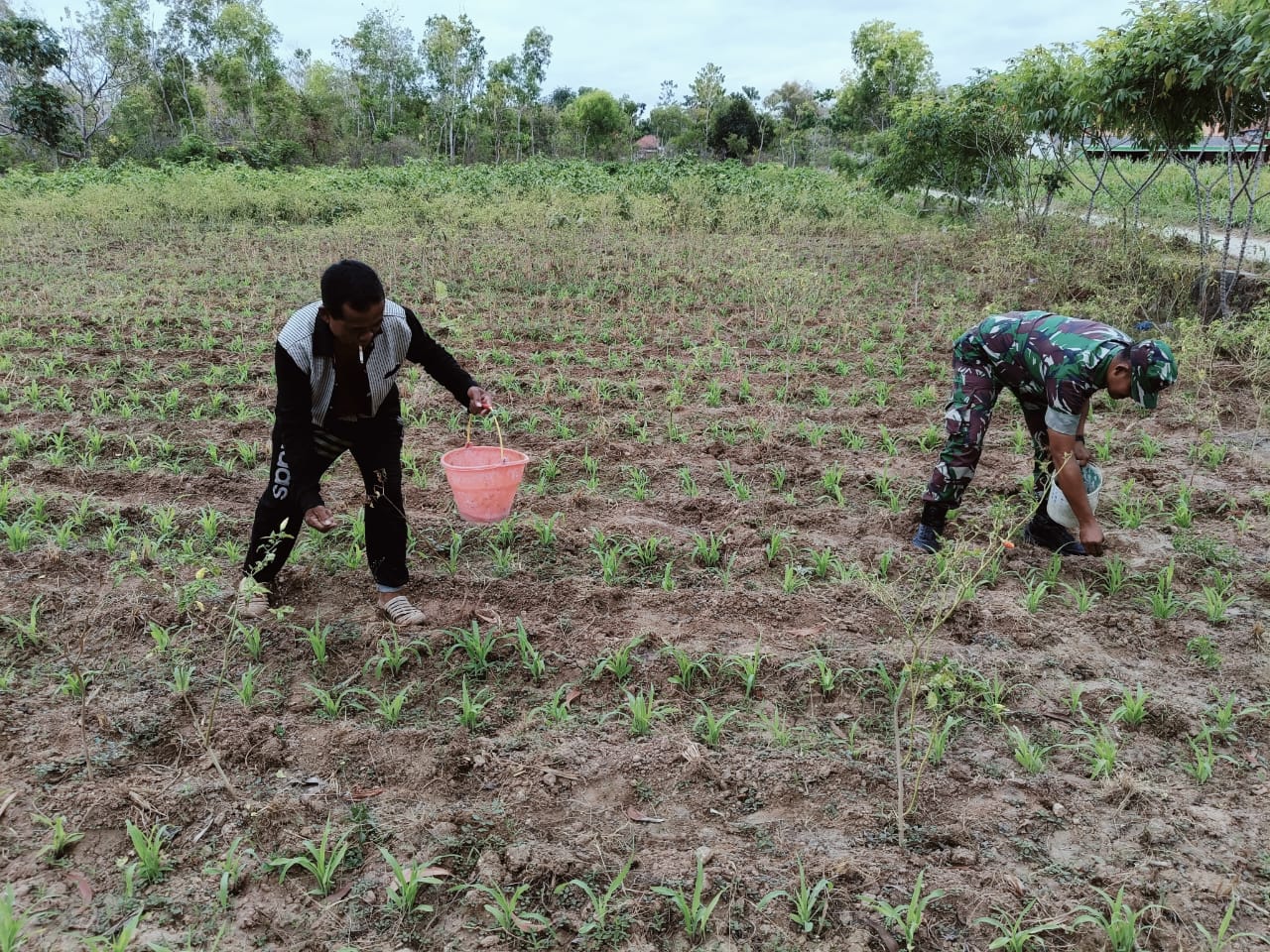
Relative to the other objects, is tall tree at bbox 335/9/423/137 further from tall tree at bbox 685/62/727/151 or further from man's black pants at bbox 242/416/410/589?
man's black pants at bbox 242/416/410/589

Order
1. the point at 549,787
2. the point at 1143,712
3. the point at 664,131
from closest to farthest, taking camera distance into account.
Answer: the point at 549,787 → the point at 1143,712 → the point at 664,131

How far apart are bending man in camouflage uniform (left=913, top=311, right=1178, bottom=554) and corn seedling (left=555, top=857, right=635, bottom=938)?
2208 millimetres

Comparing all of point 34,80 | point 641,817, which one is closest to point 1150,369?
point 641,817

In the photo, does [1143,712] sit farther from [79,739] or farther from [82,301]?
[82,301]

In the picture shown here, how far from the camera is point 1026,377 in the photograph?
3498 millimetres

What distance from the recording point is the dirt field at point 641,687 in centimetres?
198

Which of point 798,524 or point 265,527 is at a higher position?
point 265,527

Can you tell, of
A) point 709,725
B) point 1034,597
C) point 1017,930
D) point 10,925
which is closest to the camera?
point 10,925

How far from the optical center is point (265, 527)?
117 inches

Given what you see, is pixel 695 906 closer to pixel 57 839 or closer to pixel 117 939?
pixel 117 939

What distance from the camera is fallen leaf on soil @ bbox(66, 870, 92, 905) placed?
6.37 feet

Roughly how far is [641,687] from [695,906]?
93cm

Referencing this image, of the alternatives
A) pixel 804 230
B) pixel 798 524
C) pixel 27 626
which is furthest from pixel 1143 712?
pixel 804 230

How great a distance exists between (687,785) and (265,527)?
174cm
